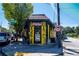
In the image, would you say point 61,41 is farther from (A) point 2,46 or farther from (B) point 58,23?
(A) point 2,46

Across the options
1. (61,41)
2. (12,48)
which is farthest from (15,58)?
(61,41)

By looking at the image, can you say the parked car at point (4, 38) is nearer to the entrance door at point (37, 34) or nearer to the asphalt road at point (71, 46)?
the entrance door at point (37, 34)

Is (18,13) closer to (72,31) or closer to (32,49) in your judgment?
(32,49)

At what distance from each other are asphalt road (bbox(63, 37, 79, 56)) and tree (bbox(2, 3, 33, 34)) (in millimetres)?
867

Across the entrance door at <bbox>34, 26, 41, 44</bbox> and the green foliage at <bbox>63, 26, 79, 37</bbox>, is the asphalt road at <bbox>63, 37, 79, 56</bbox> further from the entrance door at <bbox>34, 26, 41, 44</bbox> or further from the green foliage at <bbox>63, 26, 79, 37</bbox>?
the entrance door at <bbox>34, 26, 41, 44</bbox>

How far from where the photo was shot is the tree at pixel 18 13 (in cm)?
994

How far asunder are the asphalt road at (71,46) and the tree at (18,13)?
0.87 metres

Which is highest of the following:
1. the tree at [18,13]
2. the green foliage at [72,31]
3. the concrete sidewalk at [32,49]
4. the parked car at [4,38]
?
the tree at [18,13]

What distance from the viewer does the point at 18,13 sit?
9992 mm

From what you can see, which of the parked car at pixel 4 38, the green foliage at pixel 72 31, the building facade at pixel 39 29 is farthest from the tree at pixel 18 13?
the green foliage at pixel 72 31

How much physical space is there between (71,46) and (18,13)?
3.83 feet

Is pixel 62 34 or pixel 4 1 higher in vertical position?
pixel 4 1

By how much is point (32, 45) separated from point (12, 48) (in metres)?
0.37

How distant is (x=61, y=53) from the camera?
10.0 m
